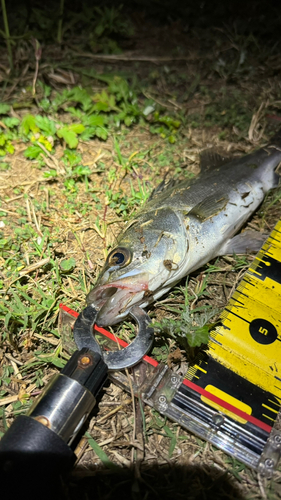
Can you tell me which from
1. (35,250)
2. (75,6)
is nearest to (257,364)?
(35,250)

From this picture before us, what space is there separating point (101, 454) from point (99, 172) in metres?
2.83

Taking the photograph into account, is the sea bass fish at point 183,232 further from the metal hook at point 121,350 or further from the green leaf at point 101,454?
the green leaf at point 101,454

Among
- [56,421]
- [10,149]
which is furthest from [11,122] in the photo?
[56,421]

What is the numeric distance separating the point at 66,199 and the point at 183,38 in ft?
11.0

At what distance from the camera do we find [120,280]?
9.54ft

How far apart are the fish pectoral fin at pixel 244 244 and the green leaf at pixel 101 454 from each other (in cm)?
200

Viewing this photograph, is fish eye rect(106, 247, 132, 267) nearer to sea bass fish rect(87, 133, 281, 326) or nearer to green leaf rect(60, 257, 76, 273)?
sea bass fish rect(87, 133, 281, 326)

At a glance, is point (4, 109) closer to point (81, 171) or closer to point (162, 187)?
point (81, 171)

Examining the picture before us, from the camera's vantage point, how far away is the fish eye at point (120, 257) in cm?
299

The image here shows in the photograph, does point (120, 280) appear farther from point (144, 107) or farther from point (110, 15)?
point (110, 15)

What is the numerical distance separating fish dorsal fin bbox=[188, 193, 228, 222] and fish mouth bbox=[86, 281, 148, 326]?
937mm

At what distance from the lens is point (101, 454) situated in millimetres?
2648

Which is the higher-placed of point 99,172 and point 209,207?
point 209,207

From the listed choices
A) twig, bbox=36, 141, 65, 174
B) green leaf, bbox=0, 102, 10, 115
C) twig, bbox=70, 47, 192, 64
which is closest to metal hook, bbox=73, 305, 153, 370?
twig, bbox=36, 141, 65, 174
